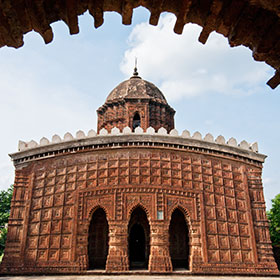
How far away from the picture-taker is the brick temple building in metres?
14.9

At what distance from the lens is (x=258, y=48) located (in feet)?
13.2

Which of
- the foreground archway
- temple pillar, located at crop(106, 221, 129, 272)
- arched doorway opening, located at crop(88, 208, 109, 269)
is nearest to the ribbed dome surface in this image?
arched doorway opening, located at crop(88, 208, 109, 269)

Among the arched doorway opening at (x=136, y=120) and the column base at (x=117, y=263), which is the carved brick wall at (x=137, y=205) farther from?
the arched doorway opening at (x=136, y=120)

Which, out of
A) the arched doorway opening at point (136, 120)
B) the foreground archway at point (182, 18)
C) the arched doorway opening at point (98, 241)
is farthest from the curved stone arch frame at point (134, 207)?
the foreground archway at point (182, 18)

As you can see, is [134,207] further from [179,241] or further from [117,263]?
[179,241]

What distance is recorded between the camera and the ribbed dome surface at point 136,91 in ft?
72.5

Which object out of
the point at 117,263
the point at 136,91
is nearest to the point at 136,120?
the point at 136,91

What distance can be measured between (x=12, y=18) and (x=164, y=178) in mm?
12830

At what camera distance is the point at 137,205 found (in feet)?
49.4

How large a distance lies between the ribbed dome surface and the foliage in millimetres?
12711

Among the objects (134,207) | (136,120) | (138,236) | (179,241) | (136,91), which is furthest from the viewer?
(136,91)

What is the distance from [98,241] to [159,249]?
377 centimetres

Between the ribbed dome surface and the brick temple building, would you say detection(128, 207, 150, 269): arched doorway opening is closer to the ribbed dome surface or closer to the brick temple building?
the brick temple building

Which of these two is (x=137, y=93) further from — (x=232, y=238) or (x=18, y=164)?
(x=232, y=238)
